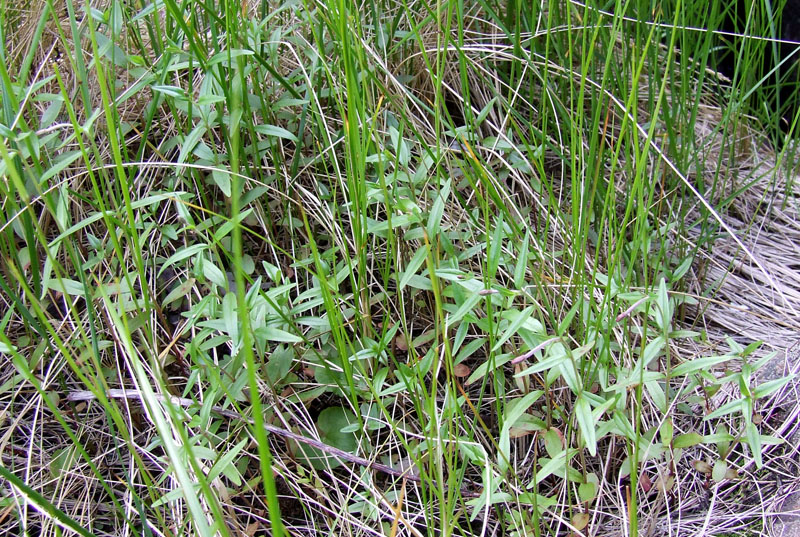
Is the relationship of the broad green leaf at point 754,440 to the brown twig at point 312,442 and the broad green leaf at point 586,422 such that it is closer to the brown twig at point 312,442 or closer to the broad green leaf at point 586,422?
the broad green leaf at point 586,422

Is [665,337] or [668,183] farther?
[668,183]

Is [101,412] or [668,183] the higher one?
[668,183]

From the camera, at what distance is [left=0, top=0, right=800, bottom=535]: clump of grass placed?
1085 mm

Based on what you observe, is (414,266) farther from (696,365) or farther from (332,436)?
(696,365)

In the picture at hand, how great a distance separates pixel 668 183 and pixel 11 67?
61.7 inches

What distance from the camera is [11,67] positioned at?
1.49 m

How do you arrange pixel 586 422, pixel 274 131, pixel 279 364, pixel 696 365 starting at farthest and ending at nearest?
1. pixel 274 131
2. pixel 279 364
3. pixel 696 365
4. pixel 586 422

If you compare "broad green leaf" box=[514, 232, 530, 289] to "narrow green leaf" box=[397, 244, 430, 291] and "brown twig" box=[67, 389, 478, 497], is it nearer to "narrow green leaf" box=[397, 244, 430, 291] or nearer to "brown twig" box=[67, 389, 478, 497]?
"narrow green leaf" box=[397, 244, 430, 291]

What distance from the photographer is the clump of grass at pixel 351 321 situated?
108 cm

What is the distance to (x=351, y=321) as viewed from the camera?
4.21 ft

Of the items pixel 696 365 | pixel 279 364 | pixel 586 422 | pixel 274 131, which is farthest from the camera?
pixel 274 131

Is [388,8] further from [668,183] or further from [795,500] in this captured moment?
[795,500]

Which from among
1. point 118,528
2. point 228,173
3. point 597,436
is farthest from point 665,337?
point 118,528

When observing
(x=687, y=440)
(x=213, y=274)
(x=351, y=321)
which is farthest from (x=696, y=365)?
(x=213, y=274)
